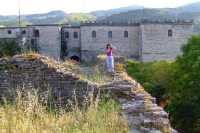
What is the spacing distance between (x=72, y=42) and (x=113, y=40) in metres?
5.96

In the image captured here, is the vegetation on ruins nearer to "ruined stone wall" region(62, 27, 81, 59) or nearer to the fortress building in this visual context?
the fortress building

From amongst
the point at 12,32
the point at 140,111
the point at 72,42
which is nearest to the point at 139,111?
the point at 140,111

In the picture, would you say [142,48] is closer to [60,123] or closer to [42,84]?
[42,84]

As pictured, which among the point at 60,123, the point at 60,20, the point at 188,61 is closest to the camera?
the point at 60,123

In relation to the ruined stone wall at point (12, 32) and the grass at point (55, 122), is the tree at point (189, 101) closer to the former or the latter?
the grass at point (55, 122)

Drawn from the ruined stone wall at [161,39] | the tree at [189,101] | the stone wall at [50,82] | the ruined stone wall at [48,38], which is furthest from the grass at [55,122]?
the ruined stone wall at [48,38]

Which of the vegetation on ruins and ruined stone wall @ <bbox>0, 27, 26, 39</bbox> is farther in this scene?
ruined stone wall @ <bbox>0, 27, 26, 39</bbox>

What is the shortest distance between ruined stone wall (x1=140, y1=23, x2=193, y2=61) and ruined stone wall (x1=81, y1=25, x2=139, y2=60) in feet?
6.06

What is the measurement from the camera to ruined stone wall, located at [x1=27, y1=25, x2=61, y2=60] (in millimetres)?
41656

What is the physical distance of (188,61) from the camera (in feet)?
74.6

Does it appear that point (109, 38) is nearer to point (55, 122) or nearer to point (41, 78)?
point (41, 78)

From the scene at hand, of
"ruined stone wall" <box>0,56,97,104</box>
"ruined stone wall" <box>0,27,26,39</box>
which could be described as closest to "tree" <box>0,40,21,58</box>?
"ruined stone wall" <box>0,27,26,39</box>

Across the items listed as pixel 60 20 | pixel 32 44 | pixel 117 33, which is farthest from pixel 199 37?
pixel 60 20

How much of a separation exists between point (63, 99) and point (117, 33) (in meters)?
33.7
